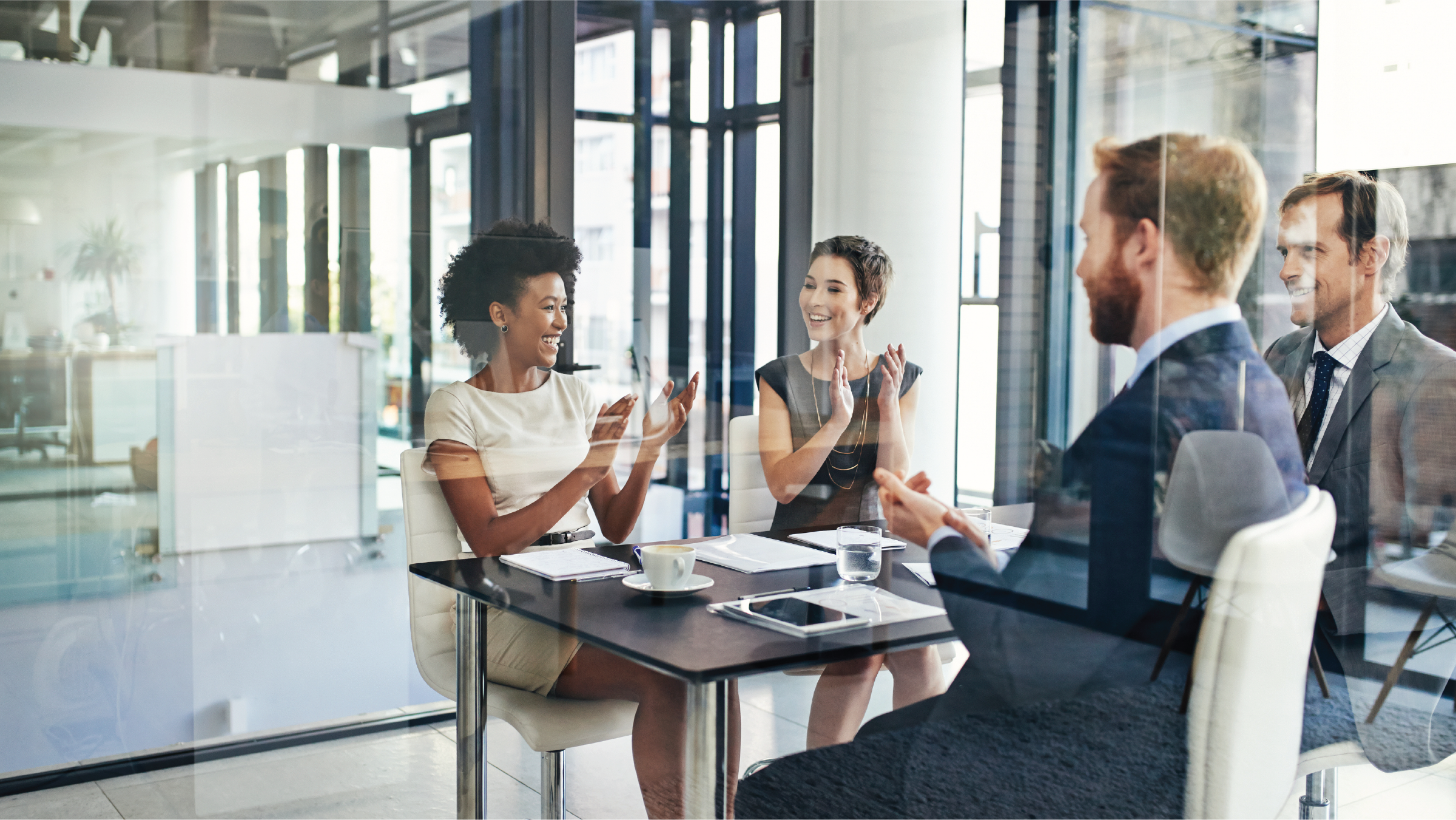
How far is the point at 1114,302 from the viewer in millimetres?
1474

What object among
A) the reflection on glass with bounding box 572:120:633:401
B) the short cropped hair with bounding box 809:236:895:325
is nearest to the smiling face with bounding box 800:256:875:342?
the short cropped hair with bounding box 809:236:895:325

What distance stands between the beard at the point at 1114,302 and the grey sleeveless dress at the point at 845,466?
66 cm

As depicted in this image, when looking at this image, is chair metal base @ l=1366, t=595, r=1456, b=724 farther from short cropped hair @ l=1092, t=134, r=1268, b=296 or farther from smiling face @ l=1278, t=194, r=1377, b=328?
short cropped hair @ l=1092, t=134, r=1268, b=296

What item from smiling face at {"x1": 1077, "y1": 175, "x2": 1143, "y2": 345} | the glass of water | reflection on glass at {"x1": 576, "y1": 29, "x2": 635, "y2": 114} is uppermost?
reflection on glass at {"x1": 576, "y1": 29, "x2": 635, "y2": 114}

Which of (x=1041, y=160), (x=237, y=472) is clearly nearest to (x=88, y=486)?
(x=237, y=472)

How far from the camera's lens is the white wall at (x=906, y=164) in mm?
2094

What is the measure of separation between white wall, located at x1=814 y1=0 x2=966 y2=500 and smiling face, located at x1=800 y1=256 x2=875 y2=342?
3.2 inches

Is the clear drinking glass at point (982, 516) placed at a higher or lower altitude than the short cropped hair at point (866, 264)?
lower

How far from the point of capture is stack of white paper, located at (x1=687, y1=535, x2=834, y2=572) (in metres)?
2.00

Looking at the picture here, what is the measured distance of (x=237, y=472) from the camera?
279cm

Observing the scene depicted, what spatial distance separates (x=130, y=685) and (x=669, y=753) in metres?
1.52

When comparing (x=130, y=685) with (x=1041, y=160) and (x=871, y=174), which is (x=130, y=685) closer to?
(x=871, y=174)

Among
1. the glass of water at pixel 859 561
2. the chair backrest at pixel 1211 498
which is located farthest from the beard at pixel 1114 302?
the glass of water at pixel 859 561

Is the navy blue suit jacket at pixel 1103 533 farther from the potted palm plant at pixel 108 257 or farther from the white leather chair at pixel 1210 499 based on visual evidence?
the potted palm plant at pixel 108 257
